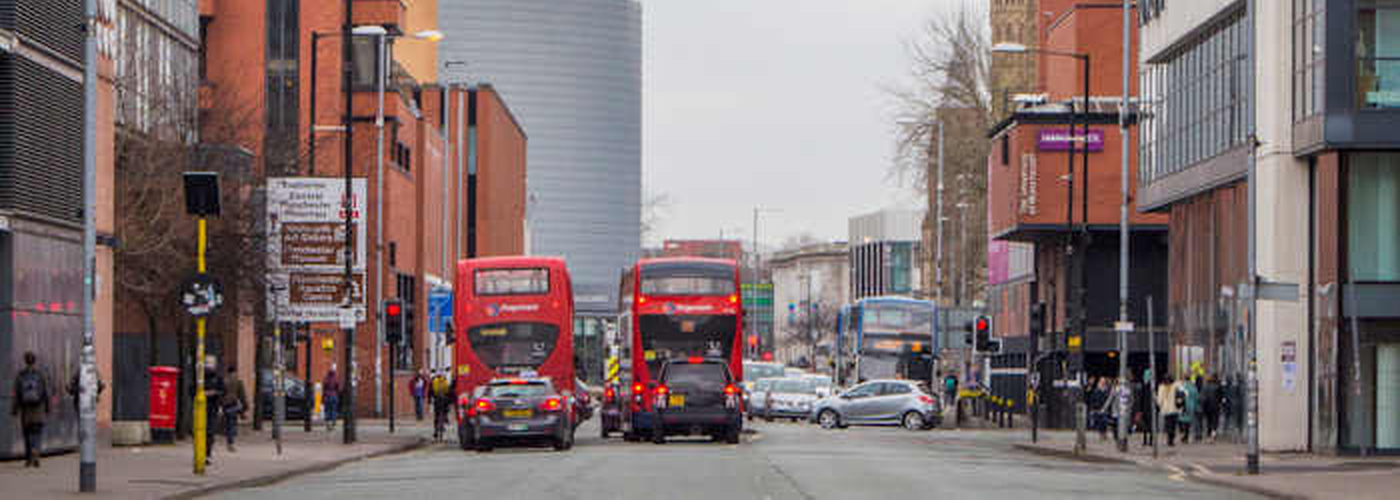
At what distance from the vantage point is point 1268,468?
Answer: 35.3 meters

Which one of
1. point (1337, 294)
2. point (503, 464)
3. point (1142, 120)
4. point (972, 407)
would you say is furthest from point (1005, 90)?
point (503, 464)

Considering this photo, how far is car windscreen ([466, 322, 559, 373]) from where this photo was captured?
4597 centimetres

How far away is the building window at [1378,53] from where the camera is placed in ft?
130

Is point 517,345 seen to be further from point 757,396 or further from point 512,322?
point 757,396

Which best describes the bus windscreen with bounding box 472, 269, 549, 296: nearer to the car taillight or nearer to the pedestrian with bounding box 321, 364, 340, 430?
the car taillight

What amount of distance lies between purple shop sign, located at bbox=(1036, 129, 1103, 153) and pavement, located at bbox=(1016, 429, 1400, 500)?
19355mm

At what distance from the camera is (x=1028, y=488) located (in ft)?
89.9

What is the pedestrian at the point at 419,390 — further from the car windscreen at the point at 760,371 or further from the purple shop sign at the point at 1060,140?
the car windscreen at the point at 760,371

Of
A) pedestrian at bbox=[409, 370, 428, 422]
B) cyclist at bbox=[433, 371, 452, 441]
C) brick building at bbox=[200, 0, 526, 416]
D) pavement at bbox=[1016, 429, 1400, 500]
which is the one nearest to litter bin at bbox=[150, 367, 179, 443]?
cyclist at bbox=[433, 371, 452, 441]

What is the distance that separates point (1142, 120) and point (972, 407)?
93.8 ft

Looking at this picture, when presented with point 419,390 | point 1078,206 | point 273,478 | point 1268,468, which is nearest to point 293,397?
point 419,390

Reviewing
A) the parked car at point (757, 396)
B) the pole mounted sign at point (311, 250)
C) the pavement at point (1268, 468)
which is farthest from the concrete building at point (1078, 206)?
the pole mounted sign at point (311, 250)

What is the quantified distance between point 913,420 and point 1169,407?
18642 millimetres

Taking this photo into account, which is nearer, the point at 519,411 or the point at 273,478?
the point at 273,478
